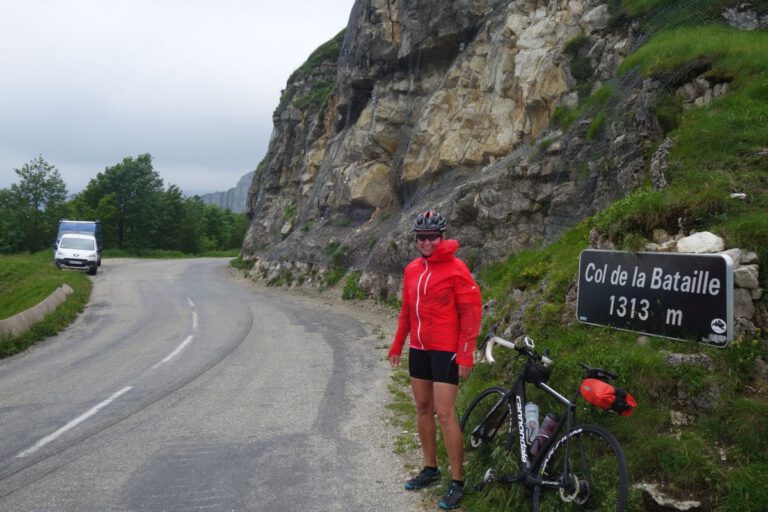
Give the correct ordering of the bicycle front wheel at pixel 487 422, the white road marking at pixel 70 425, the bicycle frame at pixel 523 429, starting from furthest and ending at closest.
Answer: the white road marking at pixel 70 425 → the bicycle front wheel at pixel 487 422 → the bicycle frame at pixel 523 429

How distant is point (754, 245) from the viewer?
4.88 m

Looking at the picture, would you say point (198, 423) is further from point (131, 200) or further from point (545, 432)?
point (131, 200)

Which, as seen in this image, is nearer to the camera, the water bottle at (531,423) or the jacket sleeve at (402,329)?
the water bottle at (531,423)

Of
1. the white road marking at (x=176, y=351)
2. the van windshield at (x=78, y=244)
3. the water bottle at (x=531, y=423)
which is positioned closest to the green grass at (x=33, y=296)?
the van windshield at (x=78, y=244)

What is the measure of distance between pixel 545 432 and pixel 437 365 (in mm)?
949

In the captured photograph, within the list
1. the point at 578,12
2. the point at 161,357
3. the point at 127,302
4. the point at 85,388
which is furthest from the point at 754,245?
A: the point at 127,302

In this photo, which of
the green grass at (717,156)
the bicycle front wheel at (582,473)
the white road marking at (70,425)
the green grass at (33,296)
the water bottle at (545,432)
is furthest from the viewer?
the green grass at (33,296)

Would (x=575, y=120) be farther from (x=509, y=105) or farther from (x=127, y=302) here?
(x=127, y=302)

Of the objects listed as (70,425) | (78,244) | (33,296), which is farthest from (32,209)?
(70,425)

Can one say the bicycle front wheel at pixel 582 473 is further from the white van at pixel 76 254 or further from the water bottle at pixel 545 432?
the white van at pixel 76 254

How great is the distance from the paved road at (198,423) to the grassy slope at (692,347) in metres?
1.42

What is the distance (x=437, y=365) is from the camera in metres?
4.55

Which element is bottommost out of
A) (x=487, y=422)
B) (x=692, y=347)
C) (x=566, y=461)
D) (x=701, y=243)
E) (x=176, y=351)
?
(x=176, y=351)

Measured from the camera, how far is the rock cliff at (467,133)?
12531 millimetres
